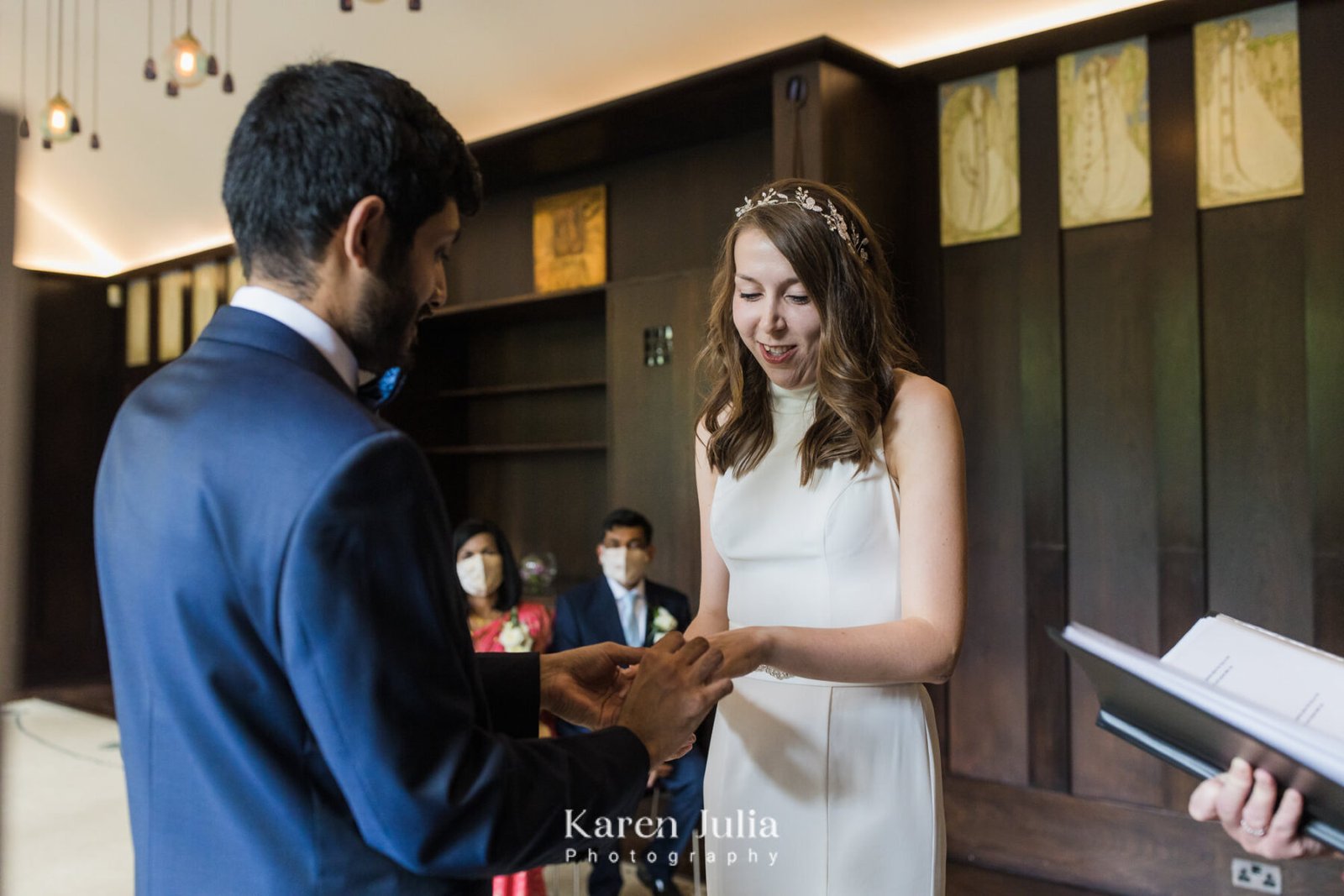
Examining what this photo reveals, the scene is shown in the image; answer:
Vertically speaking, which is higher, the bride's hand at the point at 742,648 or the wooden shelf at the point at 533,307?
the wooden shelf at the point at 533,307

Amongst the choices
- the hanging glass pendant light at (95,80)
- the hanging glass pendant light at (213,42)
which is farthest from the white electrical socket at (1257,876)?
the hanging glass pendant light at (95,80)

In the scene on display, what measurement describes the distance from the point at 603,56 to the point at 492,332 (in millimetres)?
2393

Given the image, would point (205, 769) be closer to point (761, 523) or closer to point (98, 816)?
point (761, 523)

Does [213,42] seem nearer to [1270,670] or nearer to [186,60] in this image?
[186,60]

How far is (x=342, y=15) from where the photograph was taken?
207 inches

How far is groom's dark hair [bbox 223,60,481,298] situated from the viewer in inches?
38.5

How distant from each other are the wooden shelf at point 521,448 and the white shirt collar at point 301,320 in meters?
5.10

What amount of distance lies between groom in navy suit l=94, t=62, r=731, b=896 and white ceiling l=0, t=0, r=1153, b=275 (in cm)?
280

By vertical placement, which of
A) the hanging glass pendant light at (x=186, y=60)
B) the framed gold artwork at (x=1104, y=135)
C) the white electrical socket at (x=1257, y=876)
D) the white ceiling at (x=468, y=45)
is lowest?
the white electrical socket at (x=1257, y=876)

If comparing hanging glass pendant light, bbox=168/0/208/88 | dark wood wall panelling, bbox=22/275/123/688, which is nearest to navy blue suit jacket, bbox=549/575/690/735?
hanging glass pendant light, bbox=168/0/208/88

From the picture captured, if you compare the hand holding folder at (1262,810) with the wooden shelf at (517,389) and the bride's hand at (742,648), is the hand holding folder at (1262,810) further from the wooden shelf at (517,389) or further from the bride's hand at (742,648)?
the wooden shelf at (517,389)

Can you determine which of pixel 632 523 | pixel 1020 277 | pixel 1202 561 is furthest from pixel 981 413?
pixel 632 523

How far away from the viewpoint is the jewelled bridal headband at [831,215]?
169cm

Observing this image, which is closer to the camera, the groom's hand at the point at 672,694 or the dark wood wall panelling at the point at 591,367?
the groom's hand at the point at 672,694
